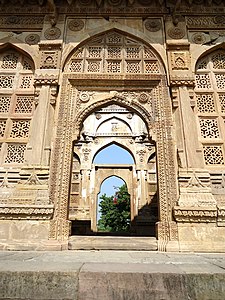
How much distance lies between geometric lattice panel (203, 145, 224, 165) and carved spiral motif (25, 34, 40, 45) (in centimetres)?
525

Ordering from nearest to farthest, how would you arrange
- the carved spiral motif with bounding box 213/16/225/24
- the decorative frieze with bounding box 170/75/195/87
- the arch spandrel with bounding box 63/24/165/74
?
the decorative frieze with bounding box 170/75/195/87 < the arch spandrel with bounding box 63/24/165/74 < the carved spiral motif with bounding box 213/16/225/24

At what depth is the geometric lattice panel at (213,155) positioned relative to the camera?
17.9 feet

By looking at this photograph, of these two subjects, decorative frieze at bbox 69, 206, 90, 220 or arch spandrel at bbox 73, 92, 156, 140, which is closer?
arch spandrel at bbox 73, 92, 156, 140

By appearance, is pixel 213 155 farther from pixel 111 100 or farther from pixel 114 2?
pixel 114 2

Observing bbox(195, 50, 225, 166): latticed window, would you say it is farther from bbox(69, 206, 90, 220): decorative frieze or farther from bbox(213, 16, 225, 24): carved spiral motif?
bbox(69, 206, 90, 220): decorative frieze

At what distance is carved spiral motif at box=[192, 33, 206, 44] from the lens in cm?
641

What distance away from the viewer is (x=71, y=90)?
6.08m

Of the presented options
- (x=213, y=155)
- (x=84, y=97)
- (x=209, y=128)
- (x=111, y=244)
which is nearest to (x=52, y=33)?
(x=84, y=97)

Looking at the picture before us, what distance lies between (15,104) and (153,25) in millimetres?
4354

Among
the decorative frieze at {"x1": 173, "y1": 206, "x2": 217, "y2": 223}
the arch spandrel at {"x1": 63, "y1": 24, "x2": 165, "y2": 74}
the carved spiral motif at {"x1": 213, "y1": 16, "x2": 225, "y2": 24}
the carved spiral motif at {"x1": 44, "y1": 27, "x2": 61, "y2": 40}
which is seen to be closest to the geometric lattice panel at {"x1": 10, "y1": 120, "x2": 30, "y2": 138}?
the arch spandrel at {"x1": 63, "y1": 24, "x2": 165, "y2": 74}

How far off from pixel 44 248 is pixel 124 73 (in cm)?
450

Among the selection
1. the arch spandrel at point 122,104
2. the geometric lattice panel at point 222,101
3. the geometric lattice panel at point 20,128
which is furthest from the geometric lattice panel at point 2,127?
the geometric lattice panel at point 222,101

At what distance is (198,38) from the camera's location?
6.43m

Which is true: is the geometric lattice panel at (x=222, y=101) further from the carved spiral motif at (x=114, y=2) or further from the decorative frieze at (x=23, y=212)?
the decorative frieze at (x=23, y=212)
